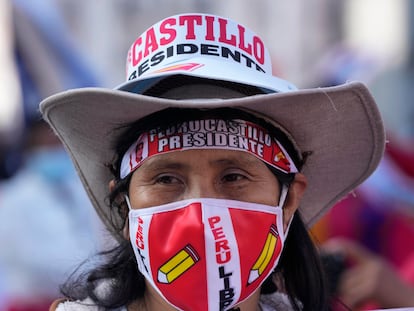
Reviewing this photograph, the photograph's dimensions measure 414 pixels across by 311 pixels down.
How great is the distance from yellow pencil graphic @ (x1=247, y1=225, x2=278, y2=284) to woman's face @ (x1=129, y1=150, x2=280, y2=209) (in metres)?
0.09

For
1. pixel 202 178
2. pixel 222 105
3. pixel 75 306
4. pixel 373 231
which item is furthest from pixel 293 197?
pixel 373 231

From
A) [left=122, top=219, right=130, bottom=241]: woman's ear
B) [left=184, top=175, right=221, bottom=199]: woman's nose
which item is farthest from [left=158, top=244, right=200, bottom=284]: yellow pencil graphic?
[left=122, top=219, right=130, bottom=241]: woman's ear

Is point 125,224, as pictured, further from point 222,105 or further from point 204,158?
point 222,105

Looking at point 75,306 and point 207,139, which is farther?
point 75,306

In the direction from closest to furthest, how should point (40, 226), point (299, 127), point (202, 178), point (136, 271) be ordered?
point (202, 178) → point (299, 127) → point (136, 271) → point (40, 226)

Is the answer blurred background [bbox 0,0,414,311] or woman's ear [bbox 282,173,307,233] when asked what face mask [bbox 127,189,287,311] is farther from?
blurred background [bbox 0,0,414,311]

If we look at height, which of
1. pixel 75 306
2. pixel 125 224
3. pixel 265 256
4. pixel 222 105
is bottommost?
pixel 75 306

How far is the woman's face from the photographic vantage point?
239 cm

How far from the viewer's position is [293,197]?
2.58 meters

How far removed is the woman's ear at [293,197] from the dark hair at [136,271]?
0.04m

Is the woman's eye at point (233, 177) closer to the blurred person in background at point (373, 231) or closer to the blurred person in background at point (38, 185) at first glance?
the blurred person in background at point (373, 231)

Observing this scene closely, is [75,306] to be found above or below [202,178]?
below

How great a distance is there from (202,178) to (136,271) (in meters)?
0.44

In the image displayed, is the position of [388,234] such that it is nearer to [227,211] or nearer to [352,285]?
[352,285]
